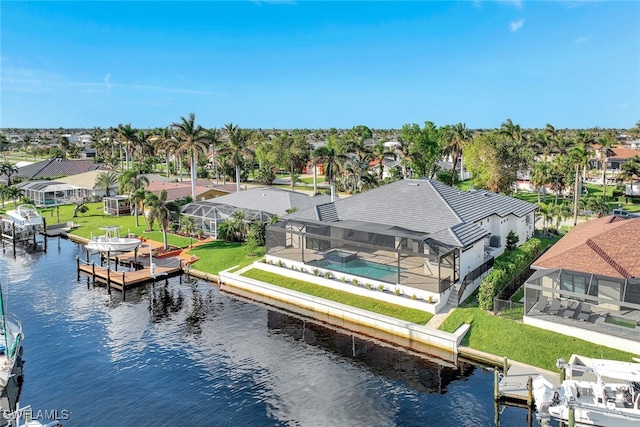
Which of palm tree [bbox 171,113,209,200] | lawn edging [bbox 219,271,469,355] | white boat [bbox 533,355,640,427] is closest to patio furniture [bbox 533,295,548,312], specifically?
lawn edging [bbox 219,271,469,355]

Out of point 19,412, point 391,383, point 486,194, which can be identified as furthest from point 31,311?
point 486,194

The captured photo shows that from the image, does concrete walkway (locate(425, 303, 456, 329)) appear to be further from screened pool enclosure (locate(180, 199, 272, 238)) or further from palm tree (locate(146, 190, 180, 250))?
palm tree (locate(146, 190, 180, 250))

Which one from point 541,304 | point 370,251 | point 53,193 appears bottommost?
point 541,304

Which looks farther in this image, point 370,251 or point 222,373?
point 370,251

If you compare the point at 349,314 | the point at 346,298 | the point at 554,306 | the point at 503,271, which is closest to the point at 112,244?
the point at 346,298

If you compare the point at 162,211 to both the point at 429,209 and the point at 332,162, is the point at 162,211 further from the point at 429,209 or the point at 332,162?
the point at 429,209

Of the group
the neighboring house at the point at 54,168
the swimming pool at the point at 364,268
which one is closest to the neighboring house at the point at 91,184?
the neighboring house at the point at 54,168

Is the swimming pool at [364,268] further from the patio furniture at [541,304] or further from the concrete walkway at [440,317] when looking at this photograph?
the patio furniture at [541,304]
